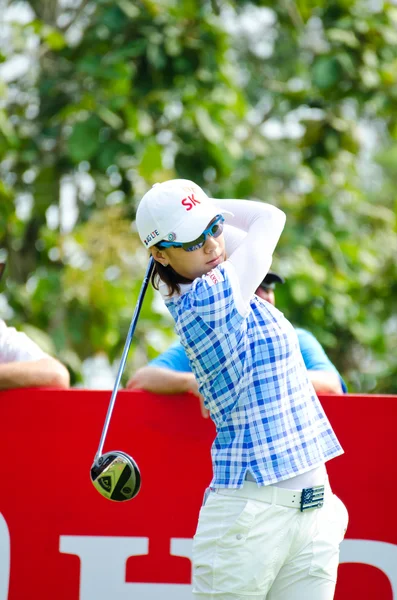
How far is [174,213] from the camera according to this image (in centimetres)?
284

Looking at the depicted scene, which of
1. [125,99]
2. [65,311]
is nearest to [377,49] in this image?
[125,99]

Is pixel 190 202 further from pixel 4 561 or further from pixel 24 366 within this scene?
pixel 4 561

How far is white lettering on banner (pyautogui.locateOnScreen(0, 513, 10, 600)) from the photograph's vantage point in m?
3.92

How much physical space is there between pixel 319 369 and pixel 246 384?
134 centimetres

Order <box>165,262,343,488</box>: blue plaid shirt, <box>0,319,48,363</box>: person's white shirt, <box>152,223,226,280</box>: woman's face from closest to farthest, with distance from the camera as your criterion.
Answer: <box>165,262,343,488</box>: blue plaid shirt < <box>152,223,226,280</box>: woman's face < <box>0,319,48,363</box>: person's white shirt

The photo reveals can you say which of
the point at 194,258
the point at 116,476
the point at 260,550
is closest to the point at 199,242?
the point at 194,258

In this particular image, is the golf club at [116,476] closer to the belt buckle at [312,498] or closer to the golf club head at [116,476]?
→ the golf club head at [116,476]

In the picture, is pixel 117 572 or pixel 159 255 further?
pixel 117 572

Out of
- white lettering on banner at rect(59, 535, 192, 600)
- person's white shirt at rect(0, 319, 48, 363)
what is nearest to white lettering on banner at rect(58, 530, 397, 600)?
white lettering on banner at rect(59, 535, 192, 600)

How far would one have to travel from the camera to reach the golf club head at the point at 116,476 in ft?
9.76

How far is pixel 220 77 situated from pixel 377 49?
4.24 ft

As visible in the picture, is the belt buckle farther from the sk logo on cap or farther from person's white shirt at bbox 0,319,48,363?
person's white shirt at bbox 0,319,48,363

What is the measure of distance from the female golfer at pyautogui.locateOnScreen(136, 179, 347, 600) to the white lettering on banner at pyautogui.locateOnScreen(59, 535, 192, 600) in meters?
1.06

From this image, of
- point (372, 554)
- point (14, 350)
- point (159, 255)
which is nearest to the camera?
point (159, 255)
